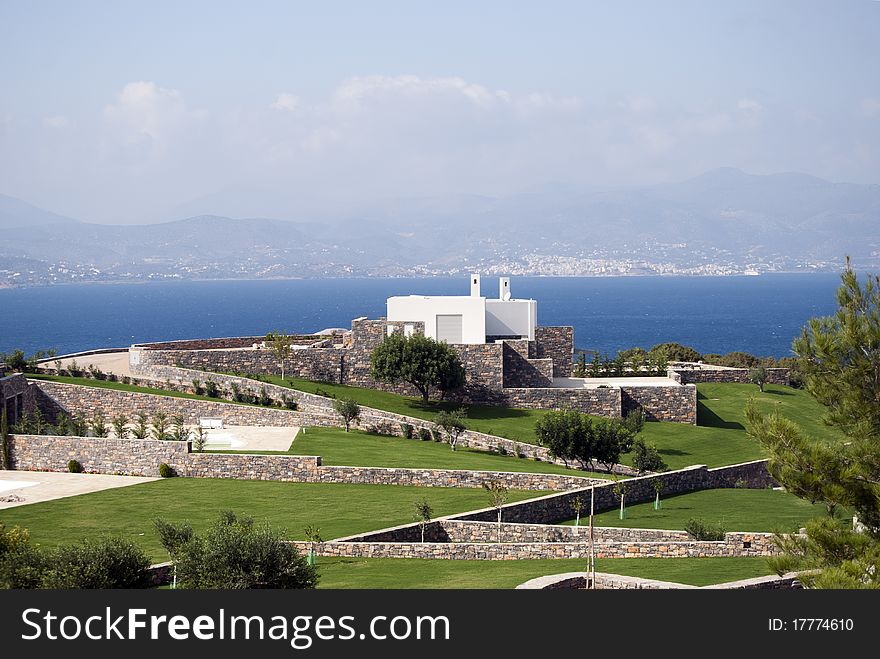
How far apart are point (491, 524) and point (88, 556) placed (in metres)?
9.88

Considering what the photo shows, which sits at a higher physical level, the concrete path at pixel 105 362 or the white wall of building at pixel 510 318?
the white wall of building at pixel 510 318

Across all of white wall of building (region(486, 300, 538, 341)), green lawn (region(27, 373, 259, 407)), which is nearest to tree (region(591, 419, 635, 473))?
green lawn (region(27, 373, 259, 407))

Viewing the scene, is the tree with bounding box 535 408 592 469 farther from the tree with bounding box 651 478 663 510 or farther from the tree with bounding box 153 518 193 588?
the tree with bounding box 153 518 193 588

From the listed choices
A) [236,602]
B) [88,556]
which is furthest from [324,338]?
[236,602]

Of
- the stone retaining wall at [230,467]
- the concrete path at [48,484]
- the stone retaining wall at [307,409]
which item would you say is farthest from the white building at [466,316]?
the concrete path at [48,484]

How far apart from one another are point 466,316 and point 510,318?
2.29 meters

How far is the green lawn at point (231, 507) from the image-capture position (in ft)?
71.7

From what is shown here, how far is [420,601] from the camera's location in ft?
34.5

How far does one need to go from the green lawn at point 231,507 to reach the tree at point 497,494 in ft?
0.91

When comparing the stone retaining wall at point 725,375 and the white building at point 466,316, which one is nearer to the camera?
the white building at point 466,316

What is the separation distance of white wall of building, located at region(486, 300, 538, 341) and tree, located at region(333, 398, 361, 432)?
12.3 m

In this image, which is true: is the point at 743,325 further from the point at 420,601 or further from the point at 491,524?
the point at 420,601

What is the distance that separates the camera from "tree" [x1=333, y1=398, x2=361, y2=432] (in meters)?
34.5

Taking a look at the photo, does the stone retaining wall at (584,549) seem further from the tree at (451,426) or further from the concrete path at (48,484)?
the tree at (451,426)
